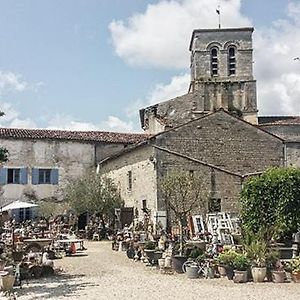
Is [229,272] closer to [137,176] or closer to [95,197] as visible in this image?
[137,176]

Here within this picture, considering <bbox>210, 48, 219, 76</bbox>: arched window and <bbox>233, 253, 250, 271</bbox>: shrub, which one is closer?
<bbox>233, 253, 250, 271</bbox>: shrub

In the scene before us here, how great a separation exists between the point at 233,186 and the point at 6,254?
13.7m

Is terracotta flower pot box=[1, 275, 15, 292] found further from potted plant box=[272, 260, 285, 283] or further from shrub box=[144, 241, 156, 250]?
shrub box=[144, 241, 156, 250]

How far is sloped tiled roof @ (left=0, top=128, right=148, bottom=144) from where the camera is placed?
3384 cm

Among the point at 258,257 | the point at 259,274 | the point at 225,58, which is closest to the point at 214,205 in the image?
the point at 258,257

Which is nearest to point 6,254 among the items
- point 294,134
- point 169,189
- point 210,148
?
point 169,189

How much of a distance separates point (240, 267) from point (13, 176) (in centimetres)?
2342

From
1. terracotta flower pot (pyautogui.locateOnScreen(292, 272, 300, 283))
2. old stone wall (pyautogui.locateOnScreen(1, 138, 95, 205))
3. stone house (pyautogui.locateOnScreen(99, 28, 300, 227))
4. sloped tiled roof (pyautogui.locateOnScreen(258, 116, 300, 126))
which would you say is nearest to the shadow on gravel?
terracotta flower pot (pyautogui.locateOnScreen(292, 272, 300, 283))

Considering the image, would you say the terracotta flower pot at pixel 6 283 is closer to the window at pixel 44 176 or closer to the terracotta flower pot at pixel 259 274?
the terracotta flower pot at pixel 259 274

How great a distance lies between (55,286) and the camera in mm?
12492

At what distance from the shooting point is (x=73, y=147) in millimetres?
34688

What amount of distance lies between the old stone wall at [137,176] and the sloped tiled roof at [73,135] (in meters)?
3.72

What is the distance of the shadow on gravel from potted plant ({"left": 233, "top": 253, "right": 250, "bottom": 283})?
11.8 feet

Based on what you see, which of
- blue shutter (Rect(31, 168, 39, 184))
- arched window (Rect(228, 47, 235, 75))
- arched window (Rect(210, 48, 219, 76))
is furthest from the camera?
arched window (Rect(210, 48, 219, 76))
